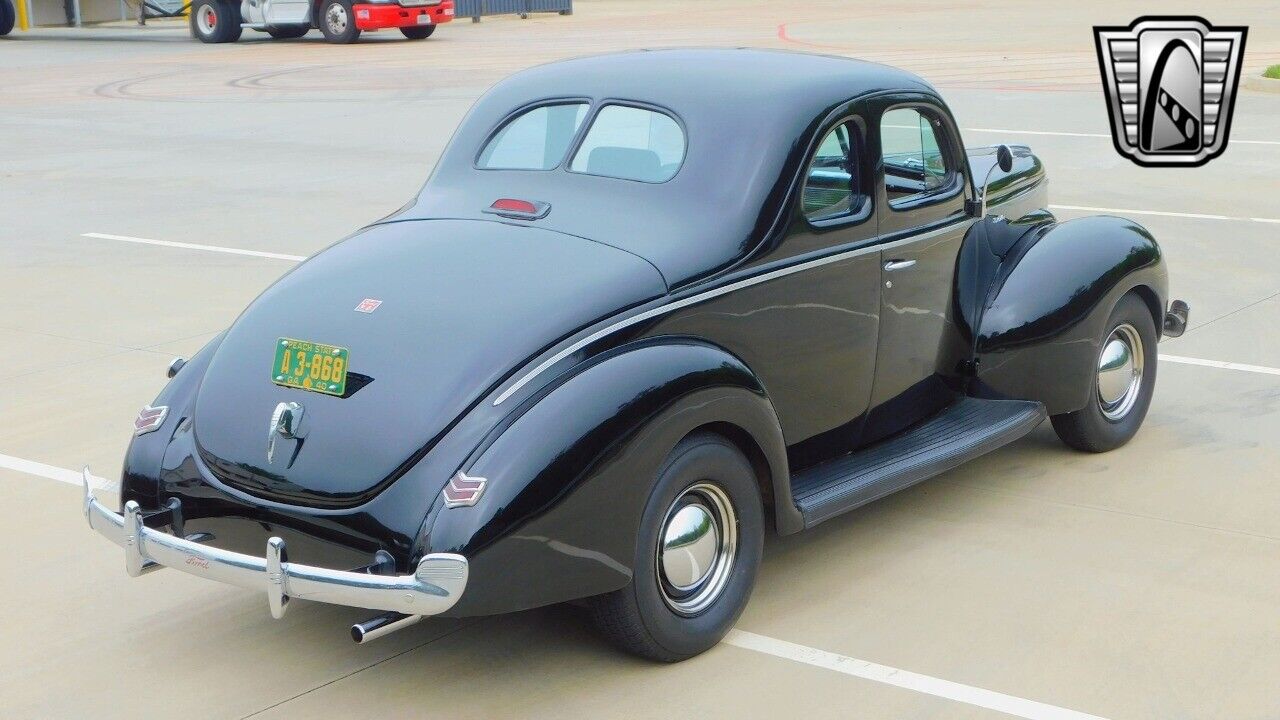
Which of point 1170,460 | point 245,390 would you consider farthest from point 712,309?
point 1170,460

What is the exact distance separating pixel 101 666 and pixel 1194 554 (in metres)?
3.70

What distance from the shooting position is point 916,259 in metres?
5.40

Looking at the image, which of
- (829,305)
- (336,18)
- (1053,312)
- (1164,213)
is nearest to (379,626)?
(829,305)

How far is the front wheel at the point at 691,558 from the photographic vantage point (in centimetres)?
418

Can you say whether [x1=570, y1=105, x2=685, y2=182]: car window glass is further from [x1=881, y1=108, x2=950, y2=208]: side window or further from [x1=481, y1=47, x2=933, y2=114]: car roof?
[x1=881, y1=108, x2=950, y2=208]: side window

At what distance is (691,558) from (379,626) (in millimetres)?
974

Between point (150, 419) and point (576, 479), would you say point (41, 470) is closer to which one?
point (150, 419)

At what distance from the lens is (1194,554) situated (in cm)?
513

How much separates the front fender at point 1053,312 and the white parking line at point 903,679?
1.80 meters

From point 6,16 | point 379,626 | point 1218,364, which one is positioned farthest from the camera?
point 6,16

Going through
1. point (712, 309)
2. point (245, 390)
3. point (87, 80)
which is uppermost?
point (712, 309)

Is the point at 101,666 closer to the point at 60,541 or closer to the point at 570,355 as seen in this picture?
the point at 60,541

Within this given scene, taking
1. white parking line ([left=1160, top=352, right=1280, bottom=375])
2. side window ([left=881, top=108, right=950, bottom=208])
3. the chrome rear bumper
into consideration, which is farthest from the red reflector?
white parking line ([left=1160, top=352, right=1280, bottom=375])

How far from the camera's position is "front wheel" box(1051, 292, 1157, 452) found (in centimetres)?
609
